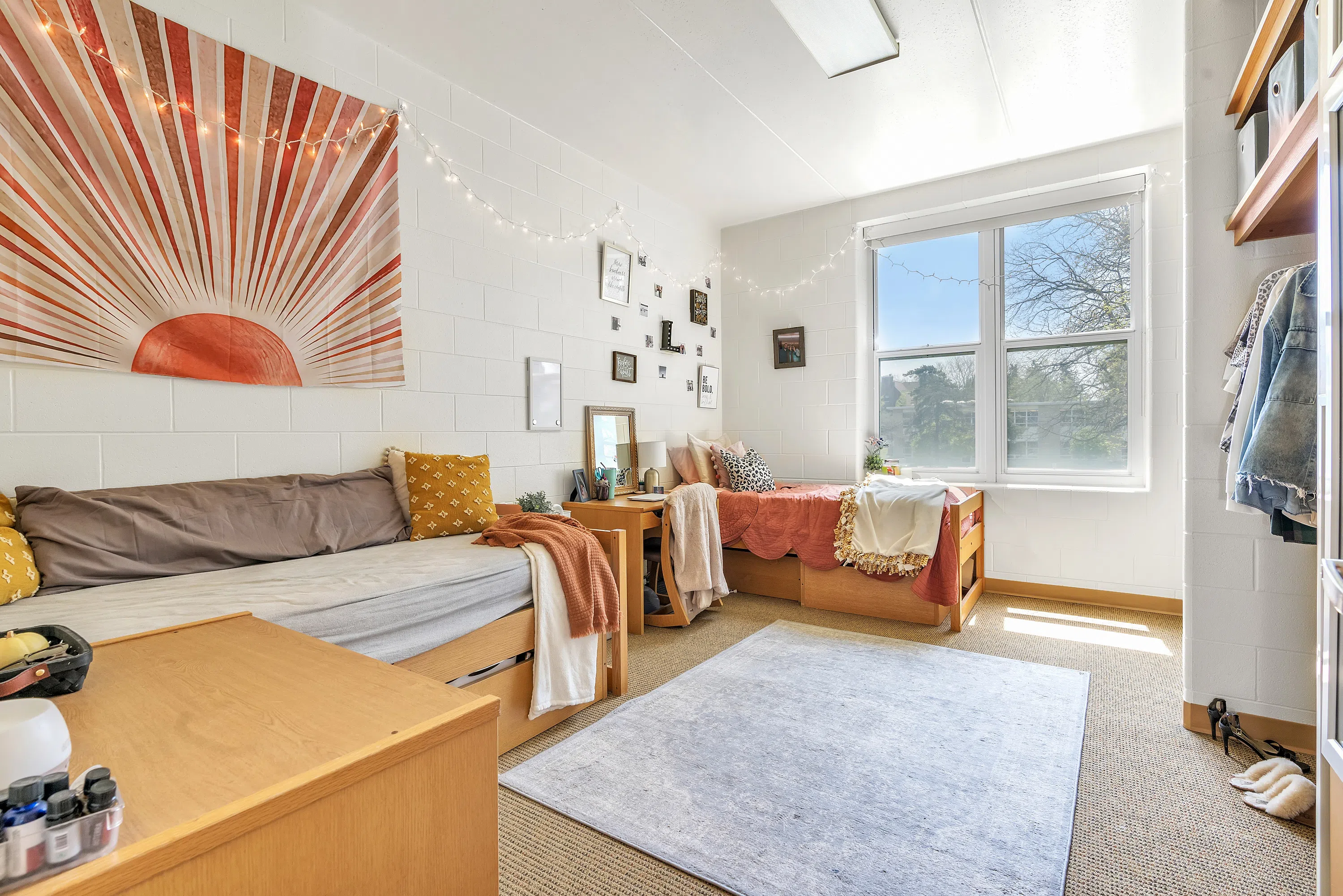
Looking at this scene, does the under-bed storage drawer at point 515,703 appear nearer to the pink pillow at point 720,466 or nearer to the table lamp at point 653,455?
the table lamp at point 653,455

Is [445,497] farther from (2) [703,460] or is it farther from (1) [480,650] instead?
(2) [703,460]

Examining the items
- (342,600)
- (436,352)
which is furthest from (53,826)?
(436,352)

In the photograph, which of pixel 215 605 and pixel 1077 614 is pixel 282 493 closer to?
pixel 215 605

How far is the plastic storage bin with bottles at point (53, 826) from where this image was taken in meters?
0.49

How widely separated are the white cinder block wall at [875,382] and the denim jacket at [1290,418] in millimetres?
2213

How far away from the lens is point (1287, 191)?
5.20 feet

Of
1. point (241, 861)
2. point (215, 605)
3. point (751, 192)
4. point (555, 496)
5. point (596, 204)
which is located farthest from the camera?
point (751, 192)

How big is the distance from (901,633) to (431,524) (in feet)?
7.38

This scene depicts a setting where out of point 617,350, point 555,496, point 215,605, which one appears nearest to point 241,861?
point 215,605

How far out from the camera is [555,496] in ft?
11.4

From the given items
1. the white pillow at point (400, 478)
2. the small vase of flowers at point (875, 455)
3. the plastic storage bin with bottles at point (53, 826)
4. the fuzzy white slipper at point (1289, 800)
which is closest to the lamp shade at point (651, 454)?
the small vase of flowers at point (875, 455)

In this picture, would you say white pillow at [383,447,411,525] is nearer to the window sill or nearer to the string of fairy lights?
→ the string of fairy lights

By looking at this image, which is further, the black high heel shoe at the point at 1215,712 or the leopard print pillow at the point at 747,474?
the leopard print pillow at the point at 747,474

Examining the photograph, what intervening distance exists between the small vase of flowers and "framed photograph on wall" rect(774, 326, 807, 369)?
72 cm
